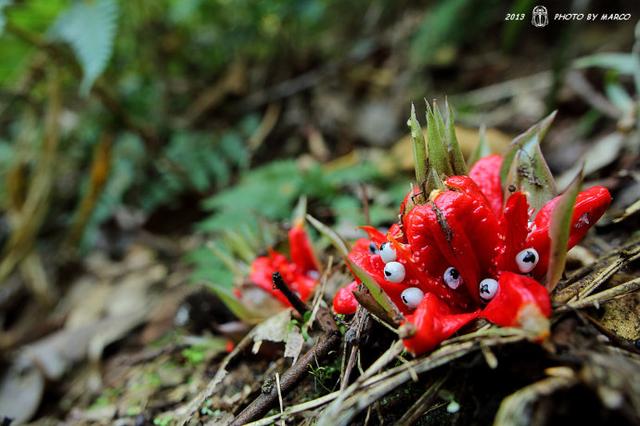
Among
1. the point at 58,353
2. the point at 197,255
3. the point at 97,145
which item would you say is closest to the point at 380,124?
the point at 197,255

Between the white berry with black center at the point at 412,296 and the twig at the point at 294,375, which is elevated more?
the white berry with black center at the point at 412,296

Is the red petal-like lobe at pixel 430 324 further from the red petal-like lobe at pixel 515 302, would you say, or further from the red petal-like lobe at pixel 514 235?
the red petal-like lobe at pixel 514 235

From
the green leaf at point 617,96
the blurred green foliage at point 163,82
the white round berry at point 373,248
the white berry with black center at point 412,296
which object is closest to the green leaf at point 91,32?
the blurred green foliage at point 163,82

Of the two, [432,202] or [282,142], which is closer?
[432,202]

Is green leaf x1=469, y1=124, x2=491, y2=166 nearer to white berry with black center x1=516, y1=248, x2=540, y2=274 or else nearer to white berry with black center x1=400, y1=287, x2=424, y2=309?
white berry with black center x1=516, y1=248, x2=540, y2=274

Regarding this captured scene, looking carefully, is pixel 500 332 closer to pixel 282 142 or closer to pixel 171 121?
pixel 282 142
